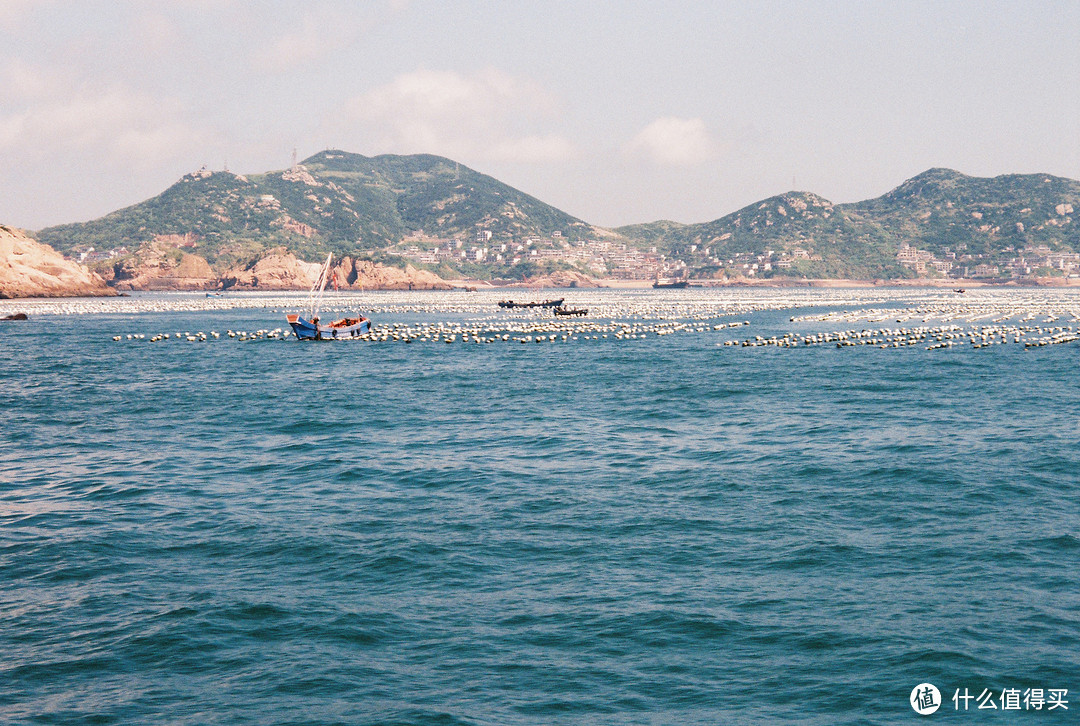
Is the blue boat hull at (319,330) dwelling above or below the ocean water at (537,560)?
above

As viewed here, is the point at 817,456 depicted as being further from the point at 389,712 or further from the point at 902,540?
the point at 389,712

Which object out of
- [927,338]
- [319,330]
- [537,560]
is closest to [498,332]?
[319,330]

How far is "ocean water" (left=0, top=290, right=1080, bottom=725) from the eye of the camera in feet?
45.6

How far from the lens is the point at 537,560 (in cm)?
1992

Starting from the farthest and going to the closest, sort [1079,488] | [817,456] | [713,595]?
[817,456] → [1079,488] → [713,595]

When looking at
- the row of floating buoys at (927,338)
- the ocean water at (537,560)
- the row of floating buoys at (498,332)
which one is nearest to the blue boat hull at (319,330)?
the row of floating buoys at (498,332)

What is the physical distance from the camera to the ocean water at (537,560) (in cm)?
1391

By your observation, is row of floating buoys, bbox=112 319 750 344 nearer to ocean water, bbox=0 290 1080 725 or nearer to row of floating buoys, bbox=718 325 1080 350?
row of floating buoys, bbox=718 325 1080 350

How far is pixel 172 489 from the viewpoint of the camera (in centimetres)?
2702

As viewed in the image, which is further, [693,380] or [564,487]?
[693,380]

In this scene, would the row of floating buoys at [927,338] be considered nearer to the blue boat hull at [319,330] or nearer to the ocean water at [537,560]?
the ocean water at [537,560]

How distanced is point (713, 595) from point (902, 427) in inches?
932

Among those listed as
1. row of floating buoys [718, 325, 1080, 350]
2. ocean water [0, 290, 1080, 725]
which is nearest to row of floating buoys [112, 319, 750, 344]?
row of floating buoys [718, 325, 1080, 350]

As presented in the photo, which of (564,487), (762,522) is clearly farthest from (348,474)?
(762,522)
